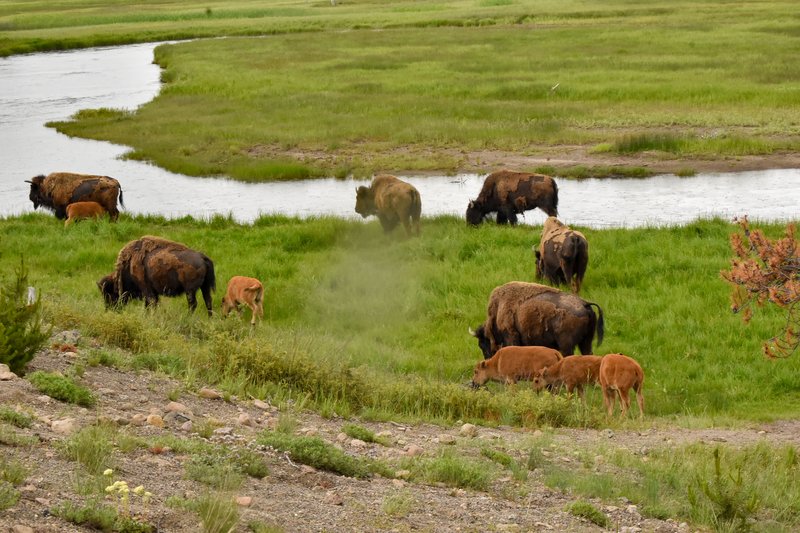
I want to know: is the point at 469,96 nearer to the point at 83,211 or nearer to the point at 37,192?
the point at 37,192

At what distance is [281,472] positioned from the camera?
314 inches

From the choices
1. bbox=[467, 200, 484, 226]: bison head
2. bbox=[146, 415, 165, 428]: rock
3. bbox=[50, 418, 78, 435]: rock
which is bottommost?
bbox=[467, 200, 484, 226]: bison head

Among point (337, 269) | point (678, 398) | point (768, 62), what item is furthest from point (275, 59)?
point (678, 398)

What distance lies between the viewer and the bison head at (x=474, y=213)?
21.8 meters

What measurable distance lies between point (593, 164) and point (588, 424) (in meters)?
19.6

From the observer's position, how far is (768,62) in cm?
4516

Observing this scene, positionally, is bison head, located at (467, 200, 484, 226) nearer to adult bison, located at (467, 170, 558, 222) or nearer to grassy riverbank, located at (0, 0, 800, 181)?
adult bison, located at (467, 170, 558, 222)

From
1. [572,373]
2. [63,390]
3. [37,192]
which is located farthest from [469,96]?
[63,390]

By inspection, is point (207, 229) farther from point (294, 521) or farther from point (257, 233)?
point (294, 521)

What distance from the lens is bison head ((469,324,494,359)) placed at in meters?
14.2

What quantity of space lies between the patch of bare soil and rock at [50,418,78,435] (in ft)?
0.04

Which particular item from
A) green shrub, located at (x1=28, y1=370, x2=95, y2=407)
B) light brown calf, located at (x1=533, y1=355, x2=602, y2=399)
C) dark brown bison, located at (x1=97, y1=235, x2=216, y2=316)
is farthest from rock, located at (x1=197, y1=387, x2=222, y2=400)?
dark brown bison, located at (x1=97, y1=235, x2=216, y2=316)

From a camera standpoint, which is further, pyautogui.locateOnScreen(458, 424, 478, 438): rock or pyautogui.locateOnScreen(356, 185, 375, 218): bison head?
pyautogui.locateOnScreen(356, 185, 375, 218): bison head

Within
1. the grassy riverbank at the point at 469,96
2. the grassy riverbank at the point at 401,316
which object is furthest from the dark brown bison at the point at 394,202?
the grassy riverbank at the point at 469,96
